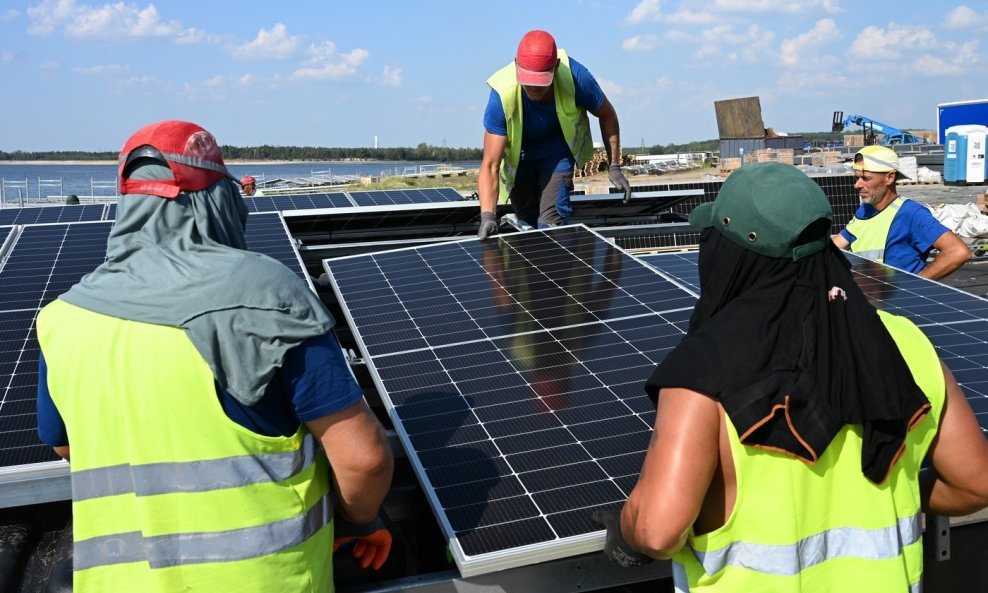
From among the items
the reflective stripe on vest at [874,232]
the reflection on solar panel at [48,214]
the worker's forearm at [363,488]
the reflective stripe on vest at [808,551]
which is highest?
the reflection on solar panel at [48,214]

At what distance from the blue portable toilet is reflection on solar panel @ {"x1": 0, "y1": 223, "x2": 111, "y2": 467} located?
41.1 m

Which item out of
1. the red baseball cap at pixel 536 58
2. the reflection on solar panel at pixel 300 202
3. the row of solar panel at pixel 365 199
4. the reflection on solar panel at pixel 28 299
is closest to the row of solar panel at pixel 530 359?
the red baseball cap at pixel 536 58

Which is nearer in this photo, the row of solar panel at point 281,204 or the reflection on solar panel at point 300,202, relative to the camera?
the row of solar panel at point 281,204

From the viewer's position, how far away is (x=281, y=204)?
433 inches

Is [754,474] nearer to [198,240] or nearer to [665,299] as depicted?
[198,240]

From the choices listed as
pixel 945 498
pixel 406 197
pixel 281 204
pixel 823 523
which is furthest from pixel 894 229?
pixel 281 204

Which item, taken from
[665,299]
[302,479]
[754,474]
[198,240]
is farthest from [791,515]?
[665,299]

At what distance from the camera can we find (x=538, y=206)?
24.6ft

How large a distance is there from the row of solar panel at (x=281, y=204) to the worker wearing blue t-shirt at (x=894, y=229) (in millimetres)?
4679

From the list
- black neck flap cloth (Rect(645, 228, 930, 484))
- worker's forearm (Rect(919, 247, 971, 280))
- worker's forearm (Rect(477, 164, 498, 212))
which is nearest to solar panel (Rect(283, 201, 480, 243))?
worker's forearm (Rect(477, 164, 498, 212))

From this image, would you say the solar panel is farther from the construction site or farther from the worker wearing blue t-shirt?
the worker wearing blue t-shirt

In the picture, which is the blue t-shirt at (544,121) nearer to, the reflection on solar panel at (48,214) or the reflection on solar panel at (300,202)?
the reflection on solar panel at (300,202)

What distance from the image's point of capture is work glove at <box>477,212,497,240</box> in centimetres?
624

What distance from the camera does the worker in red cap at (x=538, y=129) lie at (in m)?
6.36
